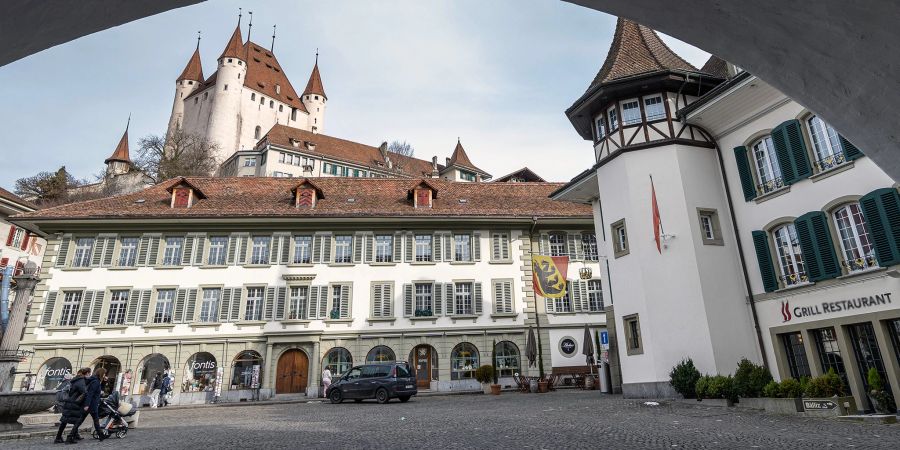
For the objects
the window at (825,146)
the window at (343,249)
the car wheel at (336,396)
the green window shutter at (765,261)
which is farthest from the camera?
the window at (343,249)

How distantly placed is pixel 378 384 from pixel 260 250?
469 inches

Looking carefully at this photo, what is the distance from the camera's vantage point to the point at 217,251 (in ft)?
94.2

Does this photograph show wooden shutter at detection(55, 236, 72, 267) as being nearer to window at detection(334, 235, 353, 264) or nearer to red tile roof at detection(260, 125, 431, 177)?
window at detection(334, 235, 353, 264)

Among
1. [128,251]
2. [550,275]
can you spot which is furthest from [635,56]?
[128,251]

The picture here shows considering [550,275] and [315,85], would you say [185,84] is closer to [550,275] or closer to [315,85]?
[315,85]

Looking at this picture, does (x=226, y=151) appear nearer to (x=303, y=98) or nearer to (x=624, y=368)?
(x=303, y=98)

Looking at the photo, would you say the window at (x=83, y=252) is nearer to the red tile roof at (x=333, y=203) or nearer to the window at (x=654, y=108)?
the red tile roof at (x=333, y=203)

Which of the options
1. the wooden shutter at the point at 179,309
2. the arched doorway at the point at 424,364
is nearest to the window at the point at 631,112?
the arched doorway at the point at 424,364

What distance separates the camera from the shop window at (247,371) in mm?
27047

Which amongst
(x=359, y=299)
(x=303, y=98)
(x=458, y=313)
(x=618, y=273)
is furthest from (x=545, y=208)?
(x=303, y=98)

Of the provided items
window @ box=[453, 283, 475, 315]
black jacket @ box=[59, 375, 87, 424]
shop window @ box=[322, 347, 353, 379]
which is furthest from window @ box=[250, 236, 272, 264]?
black jacket @ box=[59, 375, 87, 424]

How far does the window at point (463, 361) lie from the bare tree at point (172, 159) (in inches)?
1807

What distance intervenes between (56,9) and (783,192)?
55.5 feet

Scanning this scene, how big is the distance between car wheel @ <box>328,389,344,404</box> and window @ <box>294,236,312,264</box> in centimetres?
887
